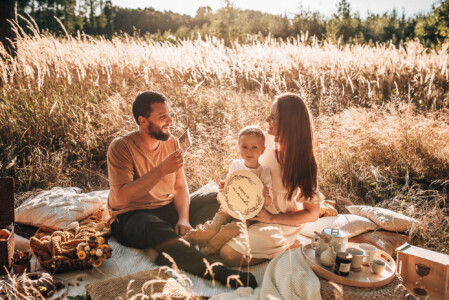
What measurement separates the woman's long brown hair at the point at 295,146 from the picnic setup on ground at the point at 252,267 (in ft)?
1.01

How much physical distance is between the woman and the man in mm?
283

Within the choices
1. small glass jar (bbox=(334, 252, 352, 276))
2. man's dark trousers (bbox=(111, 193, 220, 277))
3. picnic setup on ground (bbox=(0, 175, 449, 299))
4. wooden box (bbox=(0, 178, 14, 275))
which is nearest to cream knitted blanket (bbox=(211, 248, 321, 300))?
picnic setup on ground (bbox=(0, 175, 449, 299))

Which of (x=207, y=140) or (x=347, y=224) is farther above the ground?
(x=207, y=140)

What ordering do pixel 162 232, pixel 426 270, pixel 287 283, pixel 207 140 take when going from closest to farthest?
pixel 287 283 → pixel 426 270 → pixel 162 232 → pixel 207 140

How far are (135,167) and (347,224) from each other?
190 centimetres

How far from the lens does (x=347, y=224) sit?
10.4ft

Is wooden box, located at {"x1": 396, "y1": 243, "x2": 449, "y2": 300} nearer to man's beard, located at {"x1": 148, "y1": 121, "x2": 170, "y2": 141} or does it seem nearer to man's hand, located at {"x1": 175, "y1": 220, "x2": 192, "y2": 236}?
man's hand, located at {"x1": 175, "y1": 220, "x2": 192, "y2": 236}

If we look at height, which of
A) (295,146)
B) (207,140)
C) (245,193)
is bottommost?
(207,140)

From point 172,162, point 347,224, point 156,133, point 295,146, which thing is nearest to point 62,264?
point 172,162

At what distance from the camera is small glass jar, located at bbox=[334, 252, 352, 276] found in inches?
78.2

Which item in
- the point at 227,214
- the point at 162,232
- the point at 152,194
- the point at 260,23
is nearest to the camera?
the point at 162,232

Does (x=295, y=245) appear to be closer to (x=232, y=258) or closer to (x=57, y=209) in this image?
(x=232, y=258)

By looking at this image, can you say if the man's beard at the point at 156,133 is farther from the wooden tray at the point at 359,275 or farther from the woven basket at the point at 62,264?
the wooden tray at the point at 359,275

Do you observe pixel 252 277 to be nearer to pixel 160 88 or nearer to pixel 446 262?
pixel 446 262
